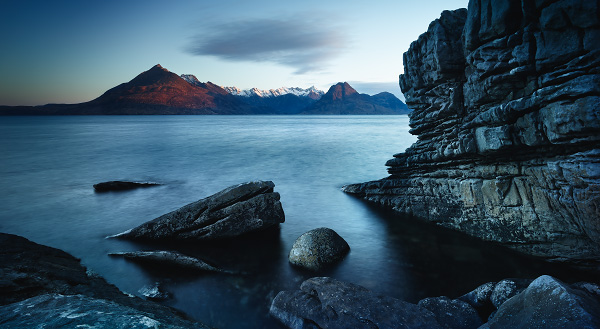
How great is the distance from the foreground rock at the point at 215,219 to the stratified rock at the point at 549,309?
33.4ft

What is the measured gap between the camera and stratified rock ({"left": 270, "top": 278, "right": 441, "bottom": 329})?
725 centimetres

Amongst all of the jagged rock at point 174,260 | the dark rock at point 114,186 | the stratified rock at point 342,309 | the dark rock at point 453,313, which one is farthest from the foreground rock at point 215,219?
the dark rock at point 114,186

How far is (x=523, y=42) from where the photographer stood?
11.1 meters

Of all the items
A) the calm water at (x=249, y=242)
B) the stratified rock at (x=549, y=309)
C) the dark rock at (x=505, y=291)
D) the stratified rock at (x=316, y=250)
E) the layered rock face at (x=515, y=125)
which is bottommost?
the calm water at (x=249, y=242)

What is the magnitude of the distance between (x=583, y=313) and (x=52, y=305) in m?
9.31

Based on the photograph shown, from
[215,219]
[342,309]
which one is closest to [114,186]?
[215,219]

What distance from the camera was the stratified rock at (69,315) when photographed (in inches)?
203

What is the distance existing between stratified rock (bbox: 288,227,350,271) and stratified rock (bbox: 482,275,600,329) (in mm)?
6184

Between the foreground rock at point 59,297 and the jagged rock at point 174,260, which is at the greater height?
the foreground rock at point 59,297

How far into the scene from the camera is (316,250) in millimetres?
12016

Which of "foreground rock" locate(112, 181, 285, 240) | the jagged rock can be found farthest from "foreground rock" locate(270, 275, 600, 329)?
"foreground rock" locate(112, 181, 285, 240)

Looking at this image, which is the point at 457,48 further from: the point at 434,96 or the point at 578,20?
the point at 578,20

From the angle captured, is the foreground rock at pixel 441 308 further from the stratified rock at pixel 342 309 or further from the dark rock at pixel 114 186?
the dark rock at pixel 114 186

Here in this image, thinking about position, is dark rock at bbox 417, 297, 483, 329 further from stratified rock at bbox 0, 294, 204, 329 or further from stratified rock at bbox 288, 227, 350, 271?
stratified rock at bbox 0, 294, 204, 329
